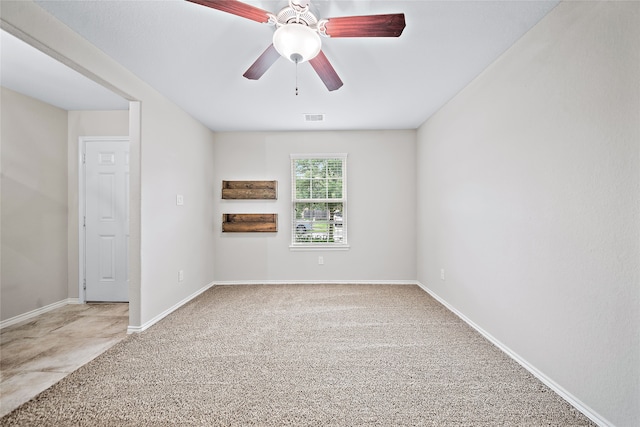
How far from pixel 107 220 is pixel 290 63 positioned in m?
3.14

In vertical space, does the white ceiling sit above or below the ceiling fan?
above

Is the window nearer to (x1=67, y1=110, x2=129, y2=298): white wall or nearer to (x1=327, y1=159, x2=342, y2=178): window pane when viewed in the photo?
(x1=327, y1=159, x2=342, y2=178): window pane

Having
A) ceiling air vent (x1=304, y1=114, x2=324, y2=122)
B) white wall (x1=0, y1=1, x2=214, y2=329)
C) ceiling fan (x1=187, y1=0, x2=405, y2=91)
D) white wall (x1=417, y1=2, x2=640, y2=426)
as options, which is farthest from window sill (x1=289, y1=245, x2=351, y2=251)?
ceiling fan (x1=187, y1=0, x2=405, y2=91)

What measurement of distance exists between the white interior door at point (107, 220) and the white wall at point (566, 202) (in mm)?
4192

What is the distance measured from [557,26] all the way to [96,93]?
4.22 meters

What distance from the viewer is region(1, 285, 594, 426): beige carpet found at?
1643 millimetres

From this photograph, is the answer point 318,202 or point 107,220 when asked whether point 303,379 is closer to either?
point 318,202

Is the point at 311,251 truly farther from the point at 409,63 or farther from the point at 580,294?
the point at 580,294

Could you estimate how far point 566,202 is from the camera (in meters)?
1.77

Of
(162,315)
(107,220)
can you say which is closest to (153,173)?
(107,220)

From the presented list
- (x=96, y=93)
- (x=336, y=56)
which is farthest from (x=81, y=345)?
(x=336, y=56)

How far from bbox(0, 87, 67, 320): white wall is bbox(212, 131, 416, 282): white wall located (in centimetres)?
188

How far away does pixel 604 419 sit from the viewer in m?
1.54

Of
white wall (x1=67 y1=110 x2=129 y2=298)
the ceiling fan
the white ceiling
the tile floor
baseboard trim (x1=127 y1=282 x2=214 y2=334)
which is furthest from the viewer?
white wall (x1=67 y1=110 x2=129 y2=298)
